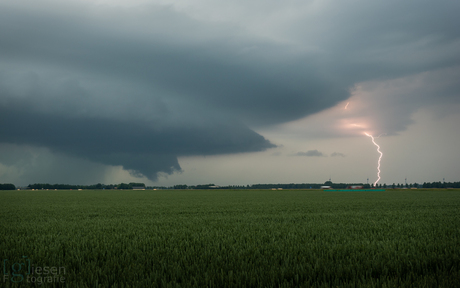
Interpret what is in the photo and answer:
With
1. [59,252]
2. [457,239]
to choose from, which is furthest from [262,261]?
[457,239]

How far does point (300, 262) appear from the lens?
21.6 ft

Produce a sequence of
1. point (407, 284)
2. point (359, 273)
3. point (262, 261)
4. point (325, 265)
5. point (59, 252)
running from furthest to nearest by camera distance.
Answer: point (59, 252) → point (262, 261) → point (325, 265) → point (359, 273) → point (407, 284)

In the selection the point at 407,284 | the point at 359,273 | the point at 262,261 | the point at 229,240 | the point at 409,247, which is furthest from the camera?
the point at 229,240

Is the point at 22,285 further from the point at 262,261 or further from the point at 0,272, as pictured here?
the point at 262,261

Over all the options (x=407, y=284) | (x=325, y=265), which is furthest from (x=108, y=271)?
(x=407, y=284)

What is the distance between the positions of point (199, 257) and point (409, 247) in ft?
21.6

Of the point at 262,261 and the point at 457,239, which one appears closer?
the point at 262,261

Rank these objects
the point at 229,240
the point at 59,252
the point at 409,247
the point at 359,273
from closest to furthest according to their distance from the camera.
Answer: the point at 359,273
the point at 59,252
the point at 409,247
the point at 229,240

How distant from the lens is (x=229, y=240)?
374 inches

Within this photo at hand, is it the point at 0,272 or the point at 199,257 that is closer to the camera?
the point at 0,272

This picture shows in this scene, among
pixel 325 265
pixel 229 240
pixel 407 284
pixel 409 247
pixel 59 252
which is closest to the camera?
pixel 407 284

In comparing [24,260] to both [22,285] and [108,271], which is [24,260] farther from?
[108,271]

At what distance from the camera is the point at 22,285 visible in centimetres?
527

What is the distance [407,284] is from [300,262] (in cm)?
217
